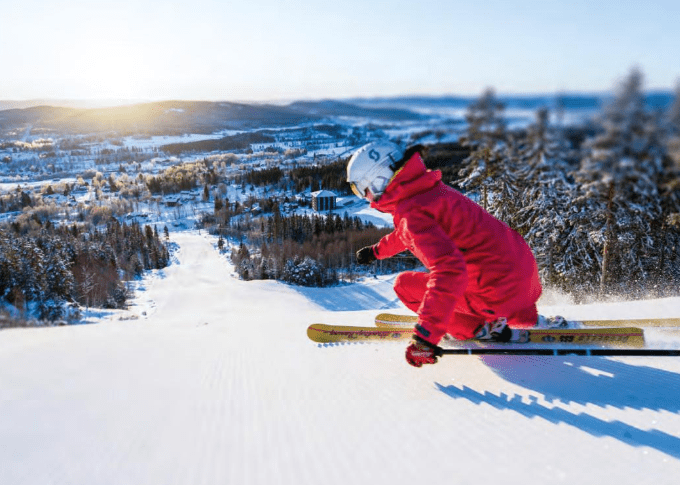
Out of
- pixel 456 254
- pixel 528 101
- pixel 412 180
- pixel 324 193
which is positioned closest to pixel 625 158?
pixel 528 101

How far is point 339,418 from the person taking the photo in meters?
2.09

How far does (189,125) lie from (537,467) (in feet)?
112

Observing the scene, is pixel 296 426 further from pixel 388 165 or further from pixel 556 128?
pixel 556 128

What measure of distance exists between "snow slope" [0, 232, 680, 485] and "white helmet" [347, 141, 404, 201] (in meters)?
1.32

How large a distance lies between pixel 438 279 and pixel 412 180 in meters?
0.65

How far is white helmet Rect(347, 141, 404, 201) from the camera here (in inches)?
94.6

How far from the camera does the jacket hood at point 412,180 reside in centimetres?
234

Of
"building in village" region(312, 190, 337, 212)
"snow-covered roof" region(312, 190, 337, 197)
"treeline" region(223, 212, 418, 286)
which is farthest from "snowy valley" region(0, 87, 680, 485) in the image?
"treeline" region(223, 212, 418, 286)

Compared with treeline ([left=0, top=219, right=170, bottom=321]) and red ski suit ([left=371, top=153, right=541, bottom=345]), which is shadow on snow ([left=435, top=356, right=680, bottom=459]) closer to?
red ski suit ([left=371, top=153, right=541, bottom=345])

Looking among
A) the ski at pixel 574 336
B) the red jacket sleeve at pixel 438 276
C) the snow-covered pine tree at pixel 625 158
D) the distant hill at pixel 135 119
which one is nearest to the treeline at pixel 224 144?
the distant hill at pixel 135 119

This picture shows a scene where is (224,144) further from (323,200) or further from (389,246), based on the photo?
(389,246)

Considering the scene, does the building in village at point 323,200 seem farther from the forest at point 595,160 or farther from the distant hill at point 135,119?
the forest at point 595,160

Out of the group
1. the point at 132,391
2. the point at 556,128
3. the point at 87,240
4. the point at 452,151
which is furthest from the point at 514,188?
the point at 87,240

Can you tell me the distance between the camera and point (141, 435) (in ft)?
6.67
